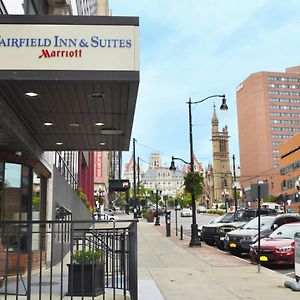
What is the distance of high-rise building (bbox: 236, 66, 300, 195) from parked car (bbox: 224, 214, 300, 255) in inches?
5587

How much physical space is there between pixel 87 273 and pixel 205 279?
536 centimetres

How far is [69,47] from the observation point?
8.66m

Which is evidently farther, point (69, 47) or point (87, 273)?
point (87, 273)

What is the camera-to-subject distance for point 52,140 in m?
14.3

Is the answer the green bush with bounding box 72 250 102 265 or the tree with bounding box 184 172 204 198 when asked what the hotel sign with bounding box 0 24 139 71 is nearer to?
the green bush with bounding box 72 250 102 265

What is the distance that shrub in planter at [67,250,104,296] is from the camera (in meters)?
8.86

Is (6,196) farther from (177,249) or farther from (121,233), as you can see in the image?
(177,249)

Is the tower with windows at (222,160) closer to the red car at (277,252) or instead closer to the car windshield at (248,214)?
the car windshield at (248,214)

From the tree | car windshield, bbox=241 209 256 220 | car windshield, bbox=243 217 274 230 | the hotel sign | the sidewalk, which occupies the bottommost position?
the sidewalk

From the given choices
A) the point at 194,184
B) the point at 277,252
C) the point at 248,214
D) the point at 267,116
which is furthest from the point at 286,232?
the point at 267,116

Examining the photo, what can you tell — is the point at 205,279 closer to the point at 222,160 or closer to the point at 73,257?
the point at 73,257

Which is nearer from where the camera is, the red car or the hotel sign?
the hotel sign

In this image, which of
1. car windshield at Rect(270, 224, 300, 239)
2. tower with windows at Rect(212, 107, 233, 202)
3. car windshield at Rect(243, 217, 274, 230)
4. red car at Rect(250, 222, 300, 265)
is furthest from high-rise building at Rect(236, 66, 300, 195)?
red car at Rect(250, 222, 300, 265)

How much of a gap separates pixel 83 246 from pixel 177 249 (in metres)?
15.3
